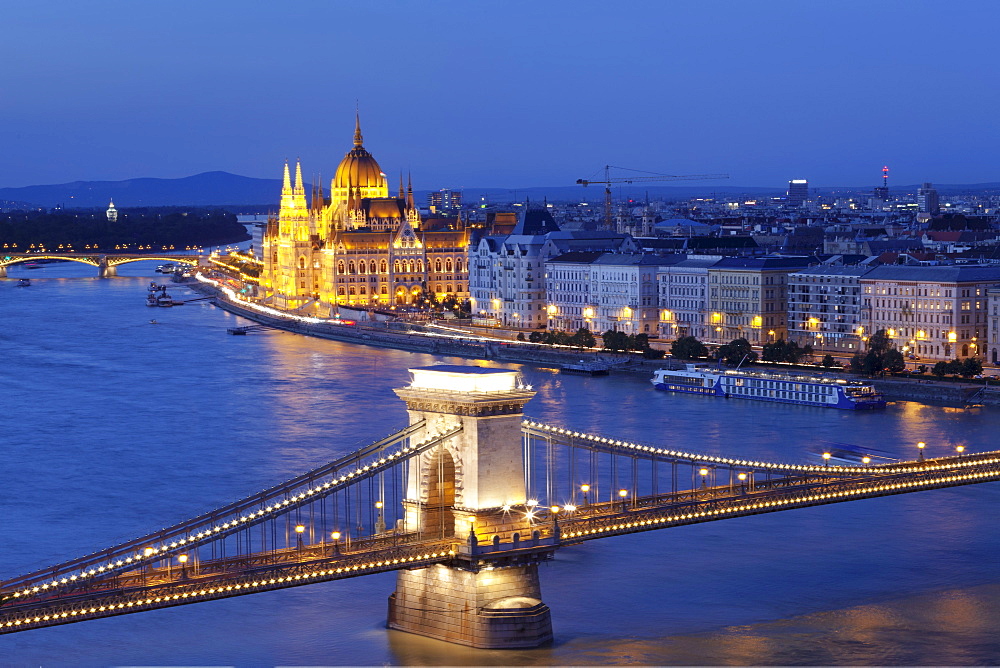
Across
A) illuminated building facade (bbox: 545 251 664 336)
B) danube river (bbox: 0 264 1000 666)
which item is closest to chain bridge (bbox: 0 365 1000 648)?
danube river (bbox: 0 264 1000 666)

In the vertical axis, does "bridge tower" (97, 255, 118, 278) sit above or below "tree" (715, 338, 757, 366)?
above

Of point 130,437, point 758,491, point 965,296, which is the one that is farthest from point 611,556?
point 965,296

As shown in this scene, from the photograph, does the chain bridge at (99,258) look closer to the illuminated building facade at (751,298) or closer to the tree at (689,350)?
the illuminated building facade at (751,298)

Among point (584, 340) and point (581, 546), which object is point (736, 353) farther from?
point (581, 546)

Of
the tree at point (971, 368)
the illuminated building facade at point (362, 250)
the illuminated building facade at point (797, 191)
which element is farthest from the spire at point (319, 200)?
the illuminated building facade at point (797, 191)

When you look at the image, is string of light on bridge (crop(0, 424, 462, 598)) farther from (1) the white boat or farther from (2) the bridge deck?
(1) the white boat

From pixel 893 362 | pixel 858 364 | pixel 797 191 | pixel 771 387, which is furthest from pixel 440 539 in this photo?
pixel 797 191
